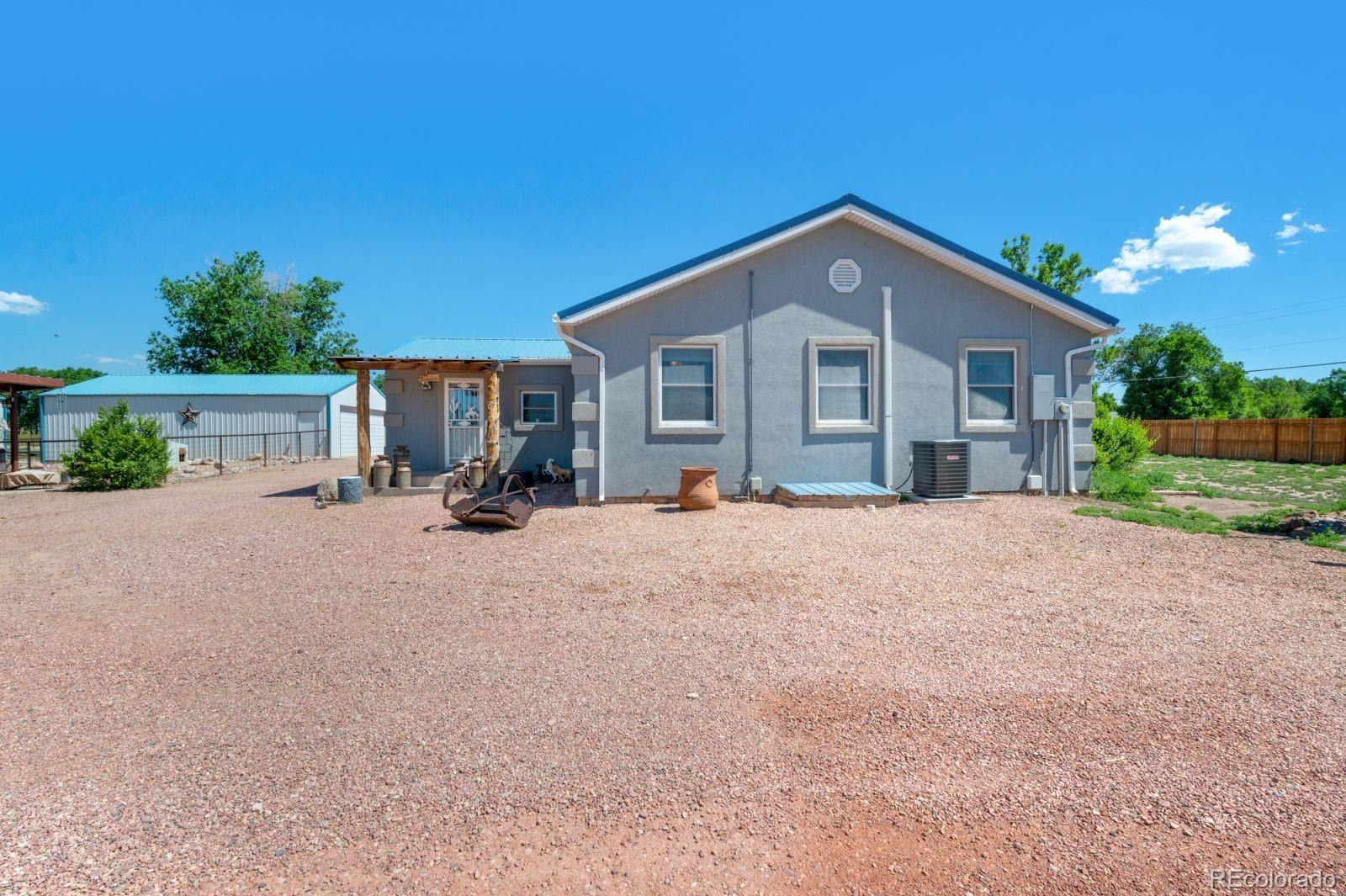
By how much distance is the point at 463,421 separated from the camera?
15.1m

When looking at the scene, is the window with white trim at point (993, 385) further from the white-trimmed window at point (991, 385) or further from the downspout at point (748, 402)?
the downspout at point (748, 402)

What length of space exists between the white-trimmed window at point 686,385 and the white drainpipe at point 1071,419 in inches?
248

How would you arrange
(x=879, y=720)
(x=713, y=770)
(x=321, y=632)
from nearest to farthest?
(x=713, y=770) → (x=879, y=720) → (x=321, y=632)

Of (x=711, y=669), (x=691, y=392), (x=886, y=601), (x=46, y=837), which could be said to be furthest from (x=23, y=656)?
(x=691, y=392)

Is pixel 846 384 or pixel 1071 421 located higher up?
pixel 846 384

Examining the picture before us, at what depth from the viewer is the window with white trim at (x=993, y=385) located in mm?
11070

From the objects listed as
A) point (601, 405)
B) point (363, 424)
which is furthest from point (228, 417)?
point (601, 405)

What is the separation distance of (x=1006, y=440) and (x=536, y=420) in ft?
33.3

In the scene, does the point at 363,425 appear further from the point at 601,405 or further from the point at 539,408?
the point at 601,405

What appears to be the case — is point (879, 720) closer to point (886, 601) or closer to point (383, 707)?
point (886, 601)

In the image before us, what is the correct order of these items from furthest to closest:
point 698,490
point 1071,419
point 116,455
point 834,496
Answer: point 116,455 < point 1071,419 < point 834,496 < point 698,490

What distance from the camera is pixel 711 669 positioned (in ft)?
12.3

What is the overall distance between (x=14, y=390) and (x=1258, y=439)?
134ft

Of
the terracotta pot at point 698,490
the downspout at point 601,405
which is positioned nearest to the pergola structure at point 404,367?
the downspout at point 601,405
